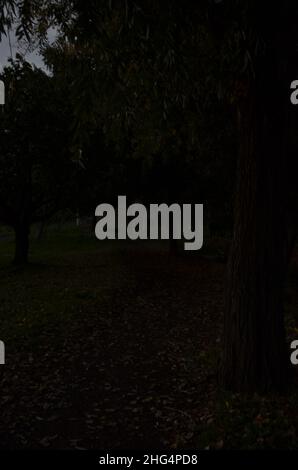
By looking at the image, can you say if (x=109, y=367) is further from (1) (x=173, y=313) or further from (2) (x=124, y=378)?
(1) (x=173, y=313)

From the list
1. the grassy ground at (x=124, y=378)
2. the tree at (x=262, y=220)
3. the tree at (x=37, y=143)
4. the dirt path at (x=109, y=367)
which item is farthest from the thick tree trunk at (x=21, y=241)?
the tree at (x=262, y=220)

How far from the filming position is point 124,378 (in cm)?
947

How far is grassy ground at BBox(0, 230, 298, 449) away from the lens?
6965 millimetres

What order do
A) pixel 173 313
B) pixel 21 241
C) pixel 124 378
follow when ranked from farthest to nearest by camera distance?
pixel 21 241, pixel 173 313, pixel 124 378

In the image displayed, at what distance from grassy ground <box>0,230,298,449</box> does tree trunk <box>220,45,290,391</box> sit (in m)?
0.51

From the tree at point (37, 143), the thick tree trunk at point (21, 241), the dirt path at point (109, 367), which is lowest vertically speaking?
the dirt path at point (109, 367)

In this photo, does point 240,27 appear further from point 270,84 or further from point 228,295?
point 228,295

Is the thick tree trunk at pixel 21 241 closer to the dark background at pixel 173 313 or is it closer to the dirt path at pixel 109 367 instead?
the dirt path at pixel 109 367

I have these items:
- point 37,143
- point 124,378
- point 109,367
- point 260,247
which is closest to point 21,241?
point 37,143

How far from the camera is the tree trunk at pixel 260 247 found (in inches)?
304

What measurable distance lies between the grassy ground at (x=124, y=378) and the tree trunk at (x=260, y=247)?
51cm

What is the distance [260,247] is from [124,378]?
368cm

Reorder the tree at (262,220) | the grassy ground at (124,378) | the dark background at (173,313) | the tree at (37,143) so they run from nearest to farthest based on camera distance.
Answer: the grassy ground at (124,378) → the dark background at (173,313) → the tree at (262,220) → the tree at (37,143)
